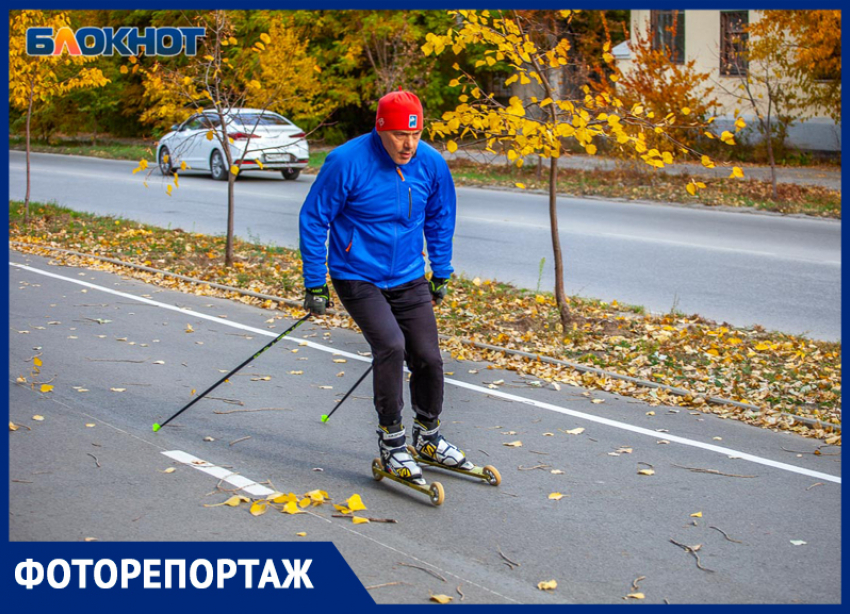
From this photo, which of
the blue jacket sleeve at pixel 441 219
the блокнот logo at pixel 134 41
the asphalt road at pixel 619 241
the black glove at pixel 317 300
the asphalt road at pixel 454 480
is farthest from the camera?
the блокнот logo at pixel 134 41

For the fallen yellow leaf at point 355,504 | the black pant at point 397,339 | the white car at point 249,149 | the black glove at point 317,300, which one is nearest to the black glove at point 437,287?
the black pant at point 397,339

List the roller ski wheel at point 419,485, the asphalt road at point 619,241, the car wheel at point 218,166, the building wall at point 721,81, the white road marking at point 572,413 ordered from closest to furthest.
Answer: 1. the roller ski wheel at point 419,485
2. the white road marking at point 572,413
3. the asphalt road at point 619,241
4. the car wheel at point 218,166
5. the building wall at point 721,81

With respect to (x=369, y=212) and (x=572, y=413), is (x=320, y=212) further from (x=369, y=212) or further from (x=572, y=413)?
(x=572, y=413)

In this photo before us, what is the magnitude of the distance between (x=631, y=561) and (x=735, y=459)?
185 centimetres

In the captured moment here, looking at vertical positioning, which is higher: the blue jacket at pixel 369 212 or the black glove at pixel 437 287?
the blue jacket at pixel 369 212

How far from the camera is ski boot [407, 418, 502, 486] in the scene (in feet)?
19.2

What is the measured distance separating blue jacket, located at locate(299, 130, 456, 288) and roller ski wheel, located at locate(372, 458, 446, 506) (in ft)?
3.26

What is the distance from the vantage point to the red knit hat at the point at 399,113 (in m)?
5.34

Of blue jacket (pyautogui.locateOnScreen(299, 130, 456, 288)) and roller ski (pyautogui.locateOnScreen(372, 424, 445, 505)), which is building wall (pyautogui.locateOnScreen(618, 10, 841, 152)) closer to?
blue jacket (pyautogui.locateOnScreen(299, 130, 456, 288))

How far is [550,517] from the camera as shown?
532 cm

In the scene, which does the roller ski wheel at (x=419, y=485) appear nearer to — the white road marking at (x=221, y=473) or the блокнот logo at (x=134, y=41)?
the white road marking at (x=221, y=473)

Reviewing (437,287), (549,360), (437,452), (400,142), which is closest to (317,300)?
(437,287)

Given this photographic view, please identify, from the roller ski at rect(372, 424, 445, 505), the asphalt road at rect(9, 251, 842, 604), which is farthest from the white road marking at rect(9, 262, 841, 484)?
the roller ski at rect(372, 424, 445, 505)

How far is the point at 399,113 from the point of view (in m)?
5.34
